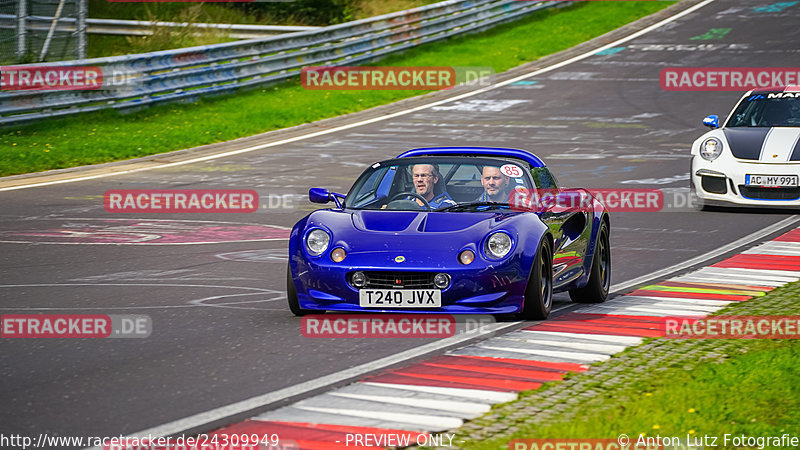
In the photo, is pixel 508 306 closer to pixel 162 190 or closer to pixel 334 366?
pixel 334 366

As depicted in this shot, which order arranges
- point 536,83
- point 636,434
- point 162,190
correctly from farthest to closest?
point 536,83 → point 162,190 → point 636,434

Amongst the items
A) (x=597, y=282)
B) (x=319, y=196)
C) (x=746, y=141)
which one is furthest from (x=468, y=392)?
(x=746, y=141)

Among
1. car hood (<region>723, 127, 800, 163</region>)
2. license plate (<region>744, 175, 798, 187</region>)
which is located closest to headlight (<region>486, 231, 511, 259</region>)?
license plate (<region>744, 175, 798, 187</region>)

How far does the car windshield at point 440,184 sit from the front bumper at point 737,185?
7219 millimetres

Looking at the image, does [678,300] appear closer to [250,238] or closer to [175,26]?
[250,238]

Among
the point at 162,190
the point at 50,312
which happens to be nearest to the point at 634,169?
the point at 162,190

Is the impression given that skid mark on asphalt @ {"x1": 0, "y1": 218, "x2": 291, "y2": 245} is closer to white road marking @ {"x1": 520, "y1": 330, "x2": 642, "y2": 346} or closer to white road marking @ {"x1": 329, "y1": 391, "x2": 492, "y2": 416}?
white road marking @ {"x1": 520, "y1": 330, "x2": 642, "y2": 346}

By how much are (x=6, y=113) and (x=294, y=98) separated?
23.4 feet

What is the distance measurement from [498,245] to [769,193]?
Result: 855cm

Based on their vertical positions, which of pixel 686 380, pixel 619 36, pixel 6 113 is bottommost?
pixel 686 380

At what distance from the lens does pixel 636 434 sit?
226 inches

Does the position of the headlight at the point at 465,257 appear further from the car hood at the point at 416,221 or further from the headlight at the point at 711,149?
the headlight at the point at 711,149

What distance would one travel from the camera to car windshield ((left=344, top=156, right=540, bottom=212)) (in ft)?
31.2

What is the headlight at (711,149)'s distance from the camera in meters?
16.7
